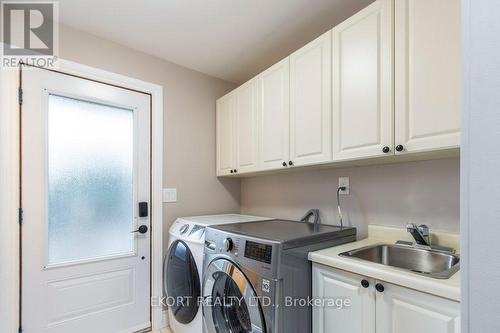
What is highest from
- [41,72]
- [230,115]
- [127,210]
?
[41,72]

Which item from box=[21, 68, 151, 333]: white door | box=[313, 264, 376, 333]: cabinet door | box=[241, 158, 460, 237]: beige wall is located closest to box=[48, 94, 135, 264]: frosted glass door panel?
box=[21, 68, 151, 333]: white door

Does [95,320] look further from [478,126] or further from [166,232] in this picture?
[478,126]

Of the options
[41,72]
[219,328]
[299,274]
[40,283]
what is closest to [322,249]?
[299,274]

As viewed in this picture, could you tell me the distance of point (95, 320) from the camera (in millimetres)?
1944

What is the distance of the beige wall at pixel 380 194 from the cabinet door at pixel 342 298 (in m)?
0.61

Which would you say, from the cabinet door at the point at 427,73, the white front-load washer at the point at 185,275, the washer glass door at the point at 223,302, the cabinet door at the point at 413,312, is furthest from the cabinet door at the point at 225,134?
the cabinet door at the point at 413,312

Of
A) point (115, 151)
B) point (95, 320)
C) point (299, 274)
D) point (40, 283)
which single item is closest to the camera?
point (299, 274)

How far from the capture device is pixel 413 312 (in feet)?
3.26

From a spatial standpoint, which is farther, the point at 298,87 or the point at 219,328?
the point at 298,87

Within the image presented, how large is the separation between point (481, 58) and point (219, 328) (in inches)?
69.9

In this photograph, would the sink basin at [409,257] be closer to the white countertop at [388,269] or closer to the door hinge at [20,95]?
the white countertop at [388,269]

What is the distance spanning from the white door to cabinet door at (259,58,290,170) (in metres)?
1.03

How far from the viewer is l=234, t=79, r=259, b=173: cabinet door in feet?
7.08

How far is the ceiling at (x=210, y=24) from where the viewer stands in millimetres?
1656
